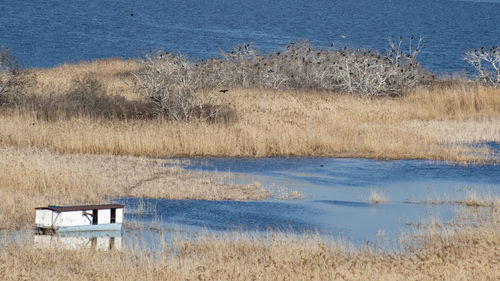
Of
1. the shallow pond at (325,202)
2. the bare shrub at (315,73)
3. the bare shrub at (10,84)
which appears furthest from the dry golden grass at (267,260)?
the bare shrub at (315,73)

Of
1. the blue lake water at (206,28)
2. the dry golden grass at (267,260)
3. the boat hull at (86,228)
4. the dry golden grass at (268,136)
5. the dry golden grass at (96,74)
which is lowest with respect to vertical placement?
the dry golden grass at (267,260)

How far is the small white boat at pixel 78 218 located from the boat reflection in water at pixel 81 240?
0.08m

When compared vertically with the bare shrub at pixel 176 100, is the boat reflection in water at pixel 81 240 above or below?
below

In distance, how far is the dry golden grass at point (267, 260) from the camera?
1059 centimetres

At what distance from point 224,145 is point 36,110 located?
663 centimetres

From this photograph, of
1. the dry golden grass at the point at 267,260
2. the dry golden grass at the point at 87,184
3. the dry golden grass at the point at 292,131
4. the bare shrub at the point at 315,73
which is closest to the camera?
the dry golden grass at the point at 267,260

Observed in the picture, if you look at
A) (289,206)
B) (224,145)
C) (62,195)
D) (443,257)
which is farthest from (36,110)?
(443,257)

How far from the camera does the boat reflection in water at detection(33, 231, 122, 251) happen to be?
40.5 ft

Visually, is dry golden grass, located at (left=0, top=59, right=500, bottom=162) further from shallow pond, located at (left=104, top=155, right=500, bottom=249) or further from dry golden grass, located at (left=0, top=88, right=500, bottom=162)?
shallow pond, located at (left=104, top=155, right=500, bottom=249)

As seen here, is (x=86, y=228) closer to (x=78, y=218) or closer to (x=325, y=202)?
(x=78, y=218)

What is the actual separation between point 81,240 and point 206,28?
9256 cm

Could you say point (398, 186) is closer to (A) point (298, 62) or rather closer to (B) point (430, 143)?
(B) point (430, 143)

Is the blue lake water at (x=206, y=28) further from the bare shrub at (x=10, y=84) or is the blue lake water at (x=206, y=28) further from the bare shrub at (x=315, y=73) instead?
the bare shrub at (x=10, y=84)

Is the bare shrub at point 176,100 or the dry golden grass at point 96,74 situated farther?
the dry golden grass at point 96,74
